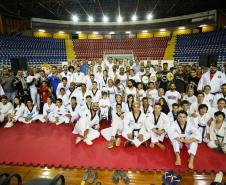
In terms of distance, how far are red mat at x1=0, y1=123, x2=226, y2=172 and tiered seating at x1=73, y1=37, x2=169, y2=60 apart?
679 inches

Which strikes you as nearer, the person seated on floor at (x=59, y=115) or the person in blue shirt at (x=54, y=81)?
the person seated on floor at (x=59, y=115)

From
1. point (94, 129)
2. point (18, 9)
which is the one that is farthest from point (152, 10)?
point (94, 129)

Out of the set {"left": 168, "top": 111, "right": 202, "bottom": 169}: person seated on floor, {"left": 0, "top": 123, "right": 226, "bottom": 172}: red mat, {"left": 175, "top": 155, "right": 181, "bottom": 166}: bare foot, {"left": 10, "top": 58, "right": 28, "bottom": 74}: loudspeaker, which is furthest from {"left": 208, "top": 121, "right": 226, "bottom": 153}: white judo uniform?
{"left": 10, "top": 58, "right": 28, "bottom": 74}: loudspeaker

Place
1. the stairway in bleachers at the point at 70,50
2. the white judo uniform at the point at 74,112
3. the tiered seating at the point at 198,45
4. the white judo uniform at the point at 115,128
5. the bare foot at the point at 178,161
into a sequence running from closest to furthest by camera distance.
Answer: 1. the bare foot at the point at 178,161
2. the white judo uniform at the point at 115,128
3. the white judo uniform at the point at 74,112
4. the tiered seating at the point at 198,45
5. the stairway in bleachers at the point at 70,50

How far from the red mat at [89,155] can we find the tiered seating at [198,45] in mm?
12866

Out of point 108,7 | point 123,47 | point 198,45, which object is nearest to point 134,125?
point 108,7

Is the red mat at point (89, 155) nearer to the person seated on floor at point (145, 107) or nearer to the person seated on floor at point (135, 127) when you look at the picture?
the person seated on floor at point (135, 127)

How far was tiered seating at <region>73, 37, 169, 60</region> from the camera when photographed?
21.2 m

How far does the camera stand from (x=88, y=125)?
15.9ft

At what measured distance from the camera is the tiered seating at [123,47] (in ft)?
69.7

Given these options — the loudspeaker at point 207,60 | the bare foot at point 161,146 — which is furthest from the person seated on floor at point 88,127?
the loudspeaker at point 207,60

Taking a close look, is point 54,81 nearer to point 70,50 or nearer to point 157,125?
point 157,125

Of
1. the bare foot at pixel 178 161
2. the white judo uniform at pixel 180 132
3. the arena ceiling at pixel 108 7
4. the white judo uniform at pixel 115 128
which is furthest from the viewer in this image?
the arena ceiling at pixel 108 7

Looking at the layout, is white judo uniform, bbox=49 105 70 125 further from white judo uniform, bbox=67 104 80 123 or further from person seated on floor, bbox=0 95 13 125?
person seated on floor, bbox=0 95 13 125
